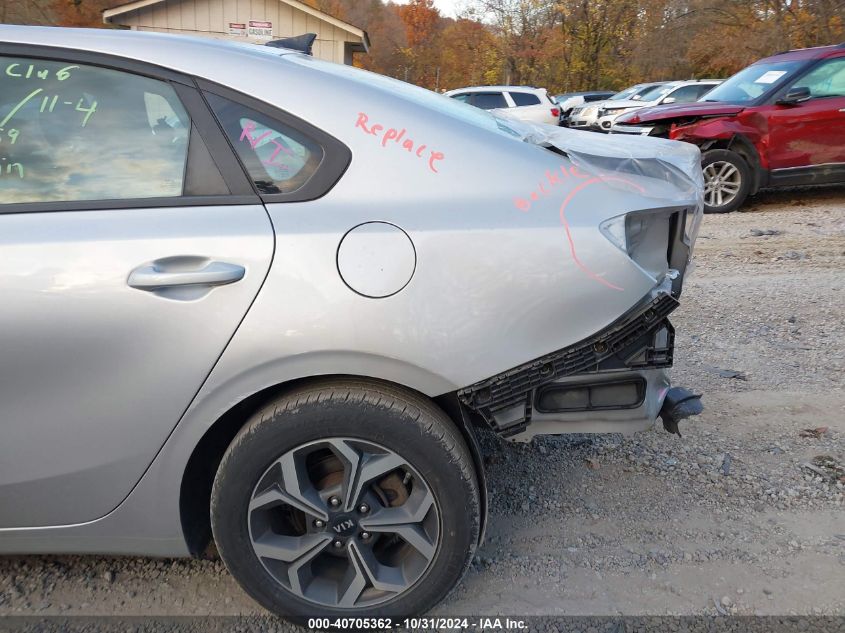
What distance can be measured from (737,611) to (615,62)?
117 feet

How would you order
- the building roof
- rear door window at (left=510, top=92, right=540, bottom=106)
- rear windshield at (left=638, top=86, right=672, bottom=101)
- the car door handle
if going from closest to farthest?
the car door handle < rear door window at (left=510, top=92, right=540, bottom=106) < the building roof < rear windshield at (left=638, top=86, right=672, bottom=101)

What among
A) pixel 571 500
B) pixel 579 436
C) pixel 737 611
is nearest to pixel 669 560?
pixel 737 611

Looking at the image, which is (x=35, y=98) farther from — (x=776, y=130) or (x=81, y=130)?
(x=776, y=130)

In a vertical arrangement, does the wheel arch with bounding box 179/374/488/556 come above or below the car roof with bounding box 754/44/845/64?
below

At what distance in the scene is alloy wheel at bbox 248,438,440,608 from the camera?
2027 millimetres

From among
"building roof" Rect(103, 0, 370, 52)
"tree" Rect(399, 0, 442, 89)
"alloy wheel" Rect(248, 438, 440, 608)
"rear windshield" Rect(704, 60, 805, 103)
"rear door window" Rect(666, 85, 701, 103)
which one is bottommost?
"alloy wheel" Rect(248, 438, 440, 608)

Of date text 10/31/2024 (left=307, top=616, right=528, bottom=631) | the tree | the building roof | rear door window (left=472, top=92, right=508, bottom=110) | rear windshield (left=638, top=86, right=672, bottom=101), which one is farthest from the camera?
the tree

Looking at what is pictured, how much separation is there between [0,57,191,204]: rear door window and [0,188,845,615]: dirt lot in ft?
4.65

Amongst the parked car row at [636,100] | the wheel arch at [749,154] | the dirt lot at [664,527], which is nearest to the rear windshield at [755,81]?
the wheel arch at [749,154]

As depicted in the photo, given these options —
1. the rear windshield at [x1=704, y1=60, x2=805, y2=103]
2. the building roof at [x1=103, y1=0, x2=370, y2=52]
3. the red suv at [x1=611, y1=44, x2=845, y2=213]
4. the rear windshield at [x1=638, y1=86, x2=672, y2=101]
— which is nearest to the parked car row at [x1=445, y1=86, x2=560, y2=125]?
the building roof at [x1=103, y1=0, x2=370, y2=52]

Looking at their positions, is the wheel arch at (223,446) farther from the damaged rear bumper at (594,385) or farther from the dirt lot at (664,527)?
the dirt lot at (664,527)

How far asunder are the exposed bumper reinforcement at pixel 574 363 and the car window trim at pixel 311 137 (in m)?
0.76

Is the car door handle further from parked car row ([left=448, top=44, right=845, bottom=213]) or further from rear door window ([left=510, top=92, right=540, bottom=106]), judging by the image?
rear door window ([left=510, top=92, right=540, bottom=106])

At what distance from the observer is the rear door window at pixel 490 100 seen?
15.2 meters
